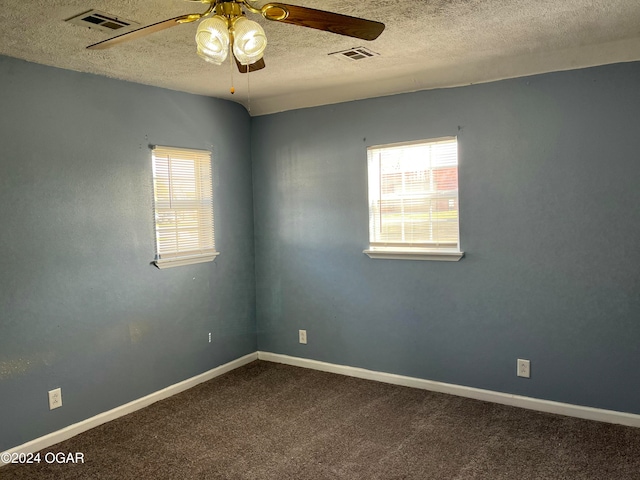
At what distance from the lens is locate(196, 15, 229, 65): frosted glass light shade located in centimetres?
170

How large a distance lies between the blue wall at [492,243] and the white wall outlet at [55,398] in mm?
1950

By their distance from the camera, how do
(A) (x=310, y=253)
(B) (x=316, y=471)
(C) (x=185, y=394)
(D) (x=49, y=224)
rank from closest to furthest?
(B) (x=316, y=471), (D) (x=49, y=224), (C) (x=185, y=394), (A) (x=310, y=253)

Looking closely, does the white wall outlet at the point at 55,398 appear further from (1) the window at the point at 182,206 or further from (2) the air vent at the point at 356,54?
(2) the air vent at the point at 356,54

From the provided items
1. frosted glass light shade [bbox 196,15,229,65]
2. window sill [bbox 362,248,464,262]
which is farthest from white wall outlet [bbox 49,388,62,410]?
frosted glass light shade [bbox 196,15,229,65]

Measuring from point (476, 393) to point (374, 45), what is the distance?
2.50 meters

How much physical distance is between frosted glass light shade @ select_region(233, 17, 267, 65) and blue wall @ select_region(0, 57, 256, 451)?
1.93 m

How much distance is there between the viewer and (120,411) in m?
3.57

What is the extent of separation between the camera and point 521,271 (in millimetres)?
A: 3463

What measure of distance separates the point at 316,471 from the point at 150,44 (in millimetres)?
2534

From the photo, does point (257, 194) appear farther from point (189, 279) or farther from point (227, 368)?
point (227, 368)

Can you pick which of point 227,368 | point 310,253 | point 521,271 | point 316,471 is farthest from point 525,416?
point 227,368

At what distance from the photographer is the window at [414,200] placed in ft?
12.2

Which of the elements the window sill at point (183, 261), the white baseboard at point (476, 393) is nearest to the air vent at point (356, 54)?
the window sill at point (183, 261)

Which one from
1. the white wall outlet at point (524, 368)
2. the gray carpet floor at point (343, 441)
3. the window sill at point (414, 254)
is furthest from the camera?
the window sill at point (414, 254)
